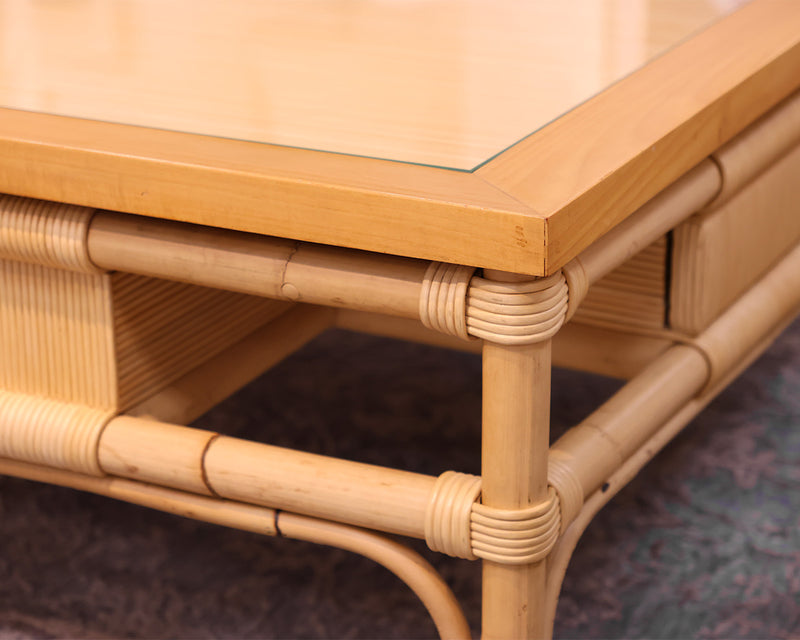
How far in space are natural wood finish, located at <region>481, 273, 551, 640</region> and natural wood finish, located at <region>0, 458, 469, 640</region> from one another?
36mm

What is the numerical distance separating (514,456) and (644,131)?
24cm

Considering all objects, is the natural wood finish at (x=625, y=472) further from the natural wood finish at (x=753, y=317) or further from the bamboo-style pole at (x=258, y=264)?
the bamboo-style pole at (x=258, y=264)

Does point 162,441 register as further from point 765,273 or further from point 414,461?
point 765,273

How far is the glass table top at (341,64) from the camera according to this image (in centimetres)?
83

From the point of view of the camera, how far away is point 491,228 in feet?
2.17

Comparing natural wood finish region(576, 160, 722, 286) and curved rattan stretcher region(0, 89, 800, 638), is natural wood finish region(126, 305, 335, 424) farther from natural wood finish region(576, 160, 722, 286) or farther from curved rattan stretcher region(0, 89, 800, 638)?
natural wood finish region(576, 160, 722, 286)

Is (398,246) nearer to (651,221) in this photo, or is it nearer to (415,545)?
(651,221)

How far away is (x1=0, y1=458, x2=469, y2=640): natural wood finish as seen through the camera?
802 millimetres

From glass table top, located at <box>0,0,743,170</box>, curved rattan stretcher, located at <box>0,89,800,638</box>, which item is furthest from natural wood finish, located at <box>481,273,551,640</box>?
glass table top, located at <box>0,0,743,170</box>

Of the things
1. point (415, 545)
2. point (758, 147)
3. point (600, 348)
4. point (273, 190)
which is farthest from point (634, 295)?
point (273, 190)

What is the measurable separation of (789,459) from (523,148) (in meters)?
0.63

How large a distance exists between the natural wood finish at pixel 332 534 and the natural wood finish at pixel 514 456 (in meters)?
0.04

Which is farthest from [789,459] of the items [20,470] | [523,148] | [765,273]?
[20,470]

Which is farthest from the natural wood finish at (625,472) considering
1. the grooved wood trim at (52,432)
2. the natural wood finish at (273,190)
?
the grooved wood trim at (52,432)
